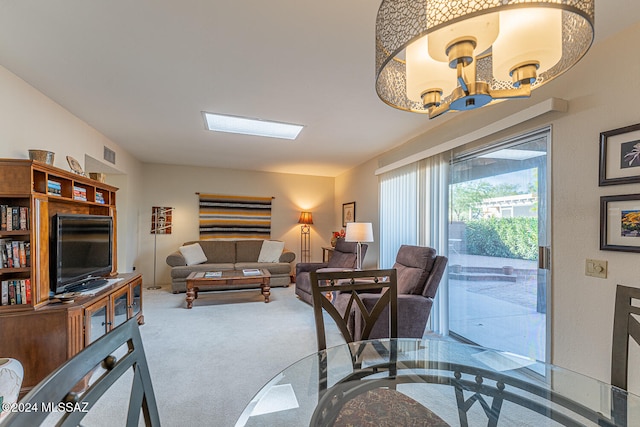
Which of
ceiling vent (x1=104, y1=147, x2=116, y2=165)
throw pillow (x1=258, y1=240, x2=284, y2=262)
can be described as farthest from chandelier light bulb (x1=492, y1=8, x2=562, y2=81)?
throw pillow (x1=258, y1=240, x2=284, y2=262)

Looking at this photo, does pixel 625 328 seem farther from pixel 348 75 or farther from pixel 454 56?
pixel 348 75

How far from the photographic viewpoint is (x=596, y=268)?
1800mm

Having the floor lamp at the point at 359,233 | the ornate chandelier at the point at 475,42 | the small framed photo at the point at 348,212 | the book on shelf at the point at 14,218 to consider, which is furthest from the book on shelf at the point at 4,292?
the small framed photo at the point at 348,212

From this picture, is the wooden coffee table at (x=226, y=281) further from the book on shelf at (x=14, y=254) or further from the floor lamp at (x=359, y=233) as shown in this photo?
the book on shelf at (x=14, y=254)

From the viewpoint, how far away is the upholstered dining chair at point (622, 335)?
1.18 meters

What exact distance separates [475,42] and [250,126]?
296 cm

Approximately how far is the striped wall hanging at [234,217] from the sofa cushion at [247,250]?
0.30 metres

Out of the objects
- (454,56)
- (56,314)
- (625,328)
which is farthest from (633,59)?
(56,314)

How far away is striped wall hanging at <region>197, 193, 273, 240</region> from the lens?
5.89 metres

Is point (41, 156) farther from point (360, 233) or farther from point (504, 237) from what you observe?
point (504, 237)

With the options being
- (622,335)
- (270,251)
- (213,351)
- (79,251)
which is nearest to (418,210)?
(622,335)

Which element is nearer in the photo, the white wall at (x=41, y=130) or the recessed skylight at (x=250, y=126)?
the white wall at (x=41, y=130)

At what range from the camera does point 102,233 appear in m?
3.08

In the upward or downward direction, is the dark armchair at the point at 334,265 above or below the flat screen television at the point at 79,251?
below
